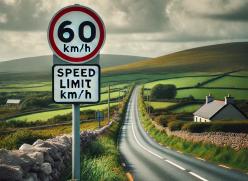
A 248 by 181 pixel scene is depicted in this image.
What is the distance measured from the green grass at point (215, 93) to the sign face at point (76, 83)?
105929 mm

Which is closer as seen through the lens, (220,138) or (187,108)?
(220,138)

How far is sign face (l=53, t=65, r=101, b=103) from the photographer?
552 centimetres

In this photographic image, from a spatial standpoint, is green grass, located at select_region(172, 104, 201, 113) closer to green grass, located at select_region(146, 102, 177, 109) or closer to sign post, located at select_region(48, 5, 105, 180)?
green grass, located at select_region(146, 102, 177, 109)

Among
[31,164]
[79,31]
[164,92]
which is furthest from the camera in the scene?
[164,92]

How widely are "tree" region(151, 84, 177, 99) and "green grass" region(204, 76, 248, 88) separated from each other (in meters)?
11.2

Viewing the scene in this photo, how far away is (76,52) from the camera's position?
5.57 meters

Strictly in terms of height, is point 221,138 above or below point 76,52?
below

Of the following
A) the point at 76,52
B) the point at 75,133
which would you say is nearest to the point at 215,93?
the point at 75,133

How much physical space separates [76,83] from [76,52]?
0.38 m

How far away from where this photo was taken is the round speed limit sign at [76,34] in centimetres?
554

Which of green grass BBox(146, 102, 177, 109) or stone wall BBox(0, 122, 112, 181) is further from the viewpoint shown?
green grass BBox(146, 102, 177, 109)

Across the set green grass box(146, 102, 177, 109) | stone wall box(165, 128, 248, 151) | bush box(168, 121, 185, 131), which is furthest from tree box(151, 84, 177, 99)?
stone wall box(165, 128, 248, 151)

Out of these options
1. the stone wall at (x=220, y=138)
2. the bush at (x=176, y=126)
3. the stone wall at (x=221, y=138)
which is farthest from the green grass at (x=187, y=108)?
the stone wall at (x=221, y=138)

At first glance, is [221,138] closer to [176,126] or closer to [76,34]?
[176,126]
